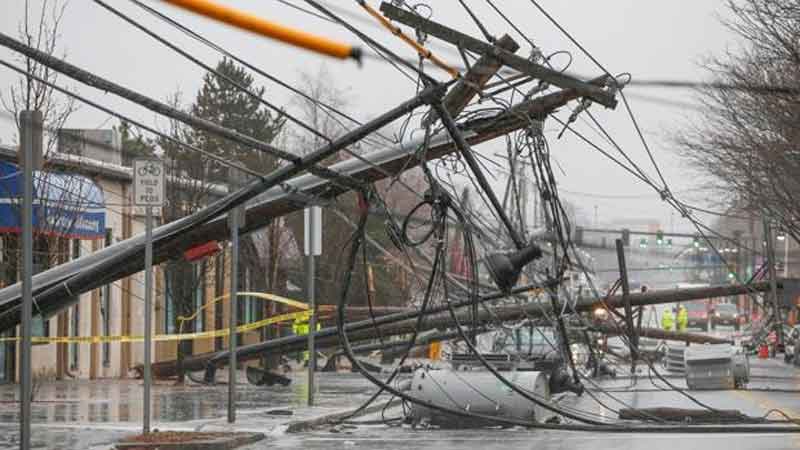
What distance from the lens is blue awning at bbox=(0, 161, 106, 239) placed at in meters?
29.0

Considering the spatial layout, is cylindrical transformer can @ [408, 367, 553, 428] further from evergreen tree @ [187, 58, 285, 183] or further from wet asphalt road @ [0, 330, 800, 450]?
evergreen tree @ [187, 58, 285, 183]

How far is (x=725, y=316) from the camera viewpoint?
121500 millimetres

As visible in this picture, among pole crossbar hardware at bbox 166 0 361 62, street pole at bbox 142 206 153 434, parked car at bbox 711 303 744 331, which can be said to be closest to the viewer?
pole crossbar hardware at bbox 166 0 361 62

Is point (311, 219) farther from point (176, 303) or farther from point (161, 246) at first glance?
point (176, 303)

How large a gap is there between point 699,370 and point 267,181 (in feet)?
87.2

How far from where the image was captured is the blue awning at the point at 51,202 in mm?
29019

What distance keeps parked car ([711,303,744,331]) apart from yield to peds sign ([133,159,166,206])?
332 feet

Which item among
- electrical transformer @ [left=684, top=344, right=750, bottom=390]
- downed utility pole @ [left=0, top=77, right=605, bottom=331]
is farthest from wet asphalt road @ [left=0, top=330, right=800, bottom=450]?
downed utility pole @ [left=0, top=77, right=605, bottom=331]

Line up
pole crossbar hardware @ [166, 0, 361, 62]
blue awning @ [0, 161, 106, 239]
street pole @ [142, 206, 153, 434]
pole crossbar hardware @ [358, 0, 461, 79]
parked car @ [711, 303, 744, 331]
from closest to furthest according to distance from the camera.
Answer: pole crossbar hardware @ [166, 0, 361, 62], pole crossbar hardware @ [358, 0, 461, 79], street pole @ [142, 206, 153, 434], blue awning @ [0, 161, 106, 239], parked car @ [711, 303, 744, 331]

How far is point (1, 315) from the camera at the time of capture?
1755cm

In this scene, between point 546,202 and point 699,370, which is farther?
point 699,370

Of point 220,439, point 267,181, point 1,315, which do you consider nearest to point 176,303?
point 220,439

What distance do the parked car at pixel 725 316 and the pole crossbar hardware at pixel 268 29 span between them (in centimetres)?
11273

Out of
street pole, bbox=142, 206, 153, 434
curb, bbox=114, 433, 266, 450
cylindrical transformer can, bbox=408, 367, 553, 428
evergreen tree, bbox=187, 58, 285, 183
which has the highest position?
evergreen tree, bbox=187, 58, 285, 183
